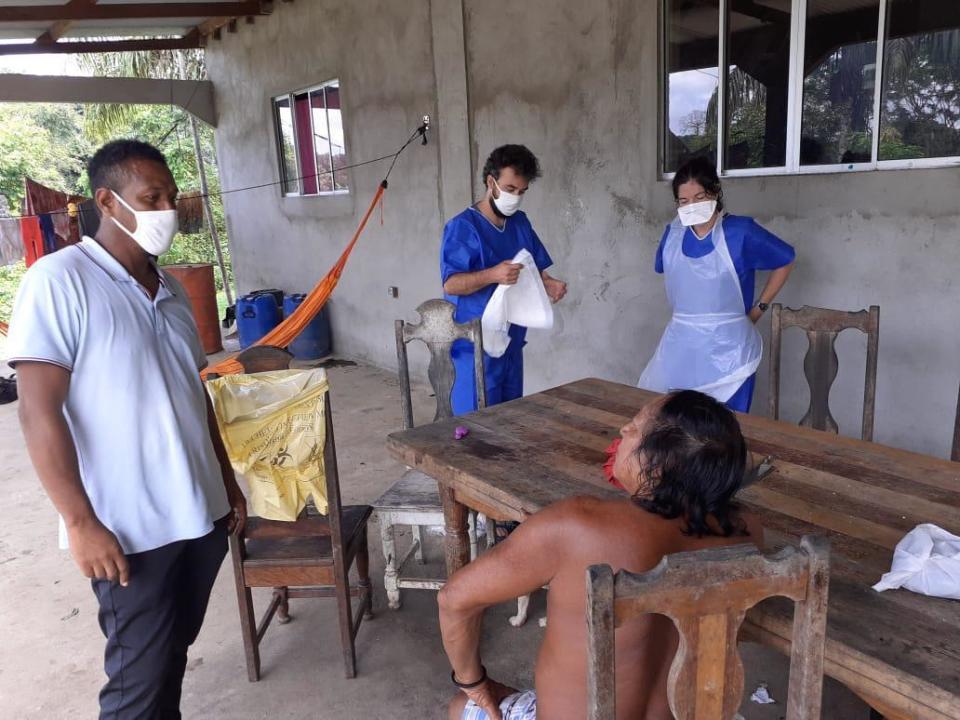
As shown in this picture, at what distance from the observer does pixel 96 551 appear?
1.24 meters

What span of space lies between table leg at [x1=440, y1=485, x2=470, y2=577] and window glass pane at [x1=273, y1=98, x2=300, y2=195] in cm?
506

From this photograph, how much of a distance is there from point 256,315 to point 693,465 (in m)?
5.74

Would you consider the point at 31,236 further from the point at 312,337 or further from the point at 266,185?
the point at 312,337

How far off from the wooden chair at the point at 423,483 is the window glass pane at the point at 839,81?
5.22 feet

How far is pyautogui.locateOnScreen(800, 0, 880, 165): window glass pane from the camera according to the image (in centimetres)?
254

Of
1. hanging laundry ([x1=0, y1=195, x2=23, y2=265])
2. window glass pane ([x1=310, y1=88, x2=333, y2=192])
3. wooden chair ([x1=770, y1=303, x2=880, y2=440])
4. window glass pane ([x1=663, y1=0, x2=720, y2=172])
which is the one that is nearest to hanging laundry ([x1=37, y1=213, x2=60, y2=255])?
hanging laundry ([x1=0, y1=195, x2=23, y2=265])

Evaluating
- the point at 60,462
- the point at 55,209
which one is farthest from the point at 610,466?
the point at 55,209

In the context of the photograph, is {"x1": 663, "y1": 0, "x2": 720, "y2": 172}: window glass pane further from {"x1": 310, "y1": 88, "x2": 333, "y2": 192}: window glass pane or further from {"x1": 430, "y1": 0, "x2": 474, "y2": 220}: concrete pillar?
{"x1": 310, "y1": 88, "x2": 333, "y2": 192}: window glass pane

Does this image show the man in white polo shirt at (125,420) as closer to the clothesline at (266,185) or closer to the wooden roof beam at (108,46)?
the clothesline at (266,185)

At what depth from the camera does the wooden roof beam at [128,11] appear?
5.02 m

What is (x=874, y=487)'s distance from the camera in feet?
4.76

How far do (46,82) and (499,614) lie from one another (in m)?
6.29

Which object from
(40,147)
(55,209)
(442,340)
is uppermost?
(40,147)

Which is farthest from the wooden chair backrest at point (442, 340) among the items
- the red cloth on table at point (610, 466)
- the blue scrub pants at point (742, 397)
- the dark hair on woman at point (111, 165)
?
the dark hair on woman at point (111, 165)
